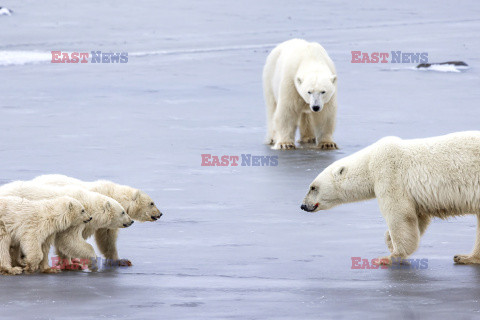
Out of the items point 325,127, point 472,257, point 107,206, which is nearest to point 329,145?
point 325,127

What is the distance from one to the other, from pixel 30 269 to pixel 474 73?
13.8 metres

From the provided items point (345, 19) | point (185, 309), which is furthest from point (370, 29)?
point (185, 309)

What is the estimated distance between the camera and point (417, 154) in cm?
781

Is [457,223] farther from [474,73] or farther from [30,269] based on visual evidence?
[474,73]

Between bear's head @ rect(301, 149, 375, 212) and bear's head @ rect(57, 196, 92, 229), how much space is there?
1647 mm

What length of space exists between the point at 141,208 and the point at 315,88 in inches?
192

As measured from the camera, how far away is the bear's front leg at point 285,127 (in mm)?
13328

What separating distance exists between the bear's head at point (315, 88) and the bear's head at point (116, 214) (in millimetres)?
5164

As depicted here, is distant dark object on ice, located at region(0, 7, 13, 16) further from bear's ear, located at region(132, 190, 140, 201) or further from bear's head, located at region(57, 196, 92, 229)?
bear's head, located at region(57, 196, 92, 229)

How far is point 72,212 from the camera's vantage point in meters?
7.58

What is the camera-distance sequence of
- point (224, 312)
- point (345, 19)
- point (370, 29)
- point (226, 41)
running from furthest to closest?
point (345, 19)
point (370, 29)
point (226, 41)
point (224, 312)

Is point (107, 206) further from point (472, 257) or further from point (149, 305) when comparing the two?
point (472, 257)

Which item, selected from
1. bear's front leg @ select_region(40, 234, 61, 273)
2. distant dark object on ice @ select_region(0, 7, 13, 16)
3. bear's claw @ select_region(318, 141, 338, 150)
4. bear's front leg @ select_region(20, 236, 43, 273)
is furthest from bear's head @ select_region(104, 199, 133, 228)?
distant dark object on ice @ select_region(0, 7, 13, 16)

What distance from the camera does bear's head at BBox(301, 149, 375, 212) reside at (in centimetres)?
802
